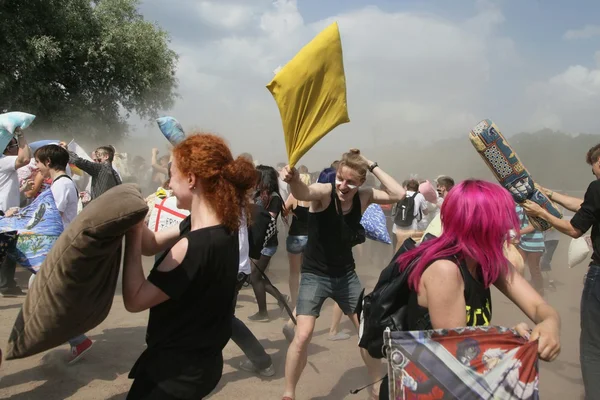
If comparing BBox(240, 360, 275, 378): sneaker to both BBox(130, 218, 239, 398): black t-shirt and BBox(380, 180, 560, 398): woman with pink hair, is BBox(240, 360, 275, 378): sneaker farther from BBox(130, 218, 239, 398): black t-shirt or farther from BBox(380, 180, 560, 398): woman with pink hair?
BBox(380, 180, 560, 398): woman with pink hair

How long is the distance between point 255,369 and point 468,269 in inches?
117

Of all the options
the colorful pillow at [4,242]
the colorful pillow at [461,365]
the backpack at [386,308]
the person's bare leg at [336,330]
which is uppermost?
the colorful pillow at [4,242]

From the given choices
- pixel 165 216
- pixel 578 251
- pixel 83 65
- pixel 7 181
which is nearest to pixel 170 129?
pixel 165 216

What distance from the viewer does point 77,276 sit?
1556 millimetres

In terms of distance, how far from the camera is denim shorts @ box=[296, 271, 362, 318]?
3.72m

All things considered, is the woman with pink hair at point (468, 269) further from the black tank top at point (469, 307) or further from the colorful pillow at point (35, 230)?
the colorful pillow at point (35, 230)

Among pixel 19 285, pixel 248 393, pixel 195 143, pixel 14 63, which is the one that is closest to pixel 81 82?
pixel 14 63

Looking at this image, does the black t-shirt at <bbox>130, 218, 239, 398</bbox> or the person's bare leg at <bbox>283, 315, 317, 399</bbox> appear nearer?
the black t-shirt at <bbox>130, 218, 239, 398</bbox>

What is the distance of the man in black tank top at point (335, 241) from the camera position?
12.1 ft

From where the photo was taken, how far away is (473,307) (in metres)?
1.98

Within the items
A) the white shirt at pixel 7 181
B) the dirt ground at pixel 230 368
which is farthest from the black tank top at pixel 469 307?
the white shirt at pixel 7 181

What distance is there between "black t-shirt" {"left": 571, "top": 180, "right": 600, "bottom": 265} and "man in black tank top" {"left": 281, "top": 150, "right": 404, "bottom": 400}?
4.33 ft

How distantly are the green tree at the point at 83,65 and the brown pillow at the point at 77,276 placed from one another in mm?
14348

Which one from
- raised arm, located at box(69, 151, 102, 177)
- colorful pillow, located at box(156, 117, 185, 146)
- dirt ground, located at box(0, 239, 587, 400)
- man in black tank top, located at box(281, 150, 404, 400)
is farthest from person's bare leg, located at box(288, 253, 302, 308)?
raised arm, located at box(69, 151, 102, 177)
